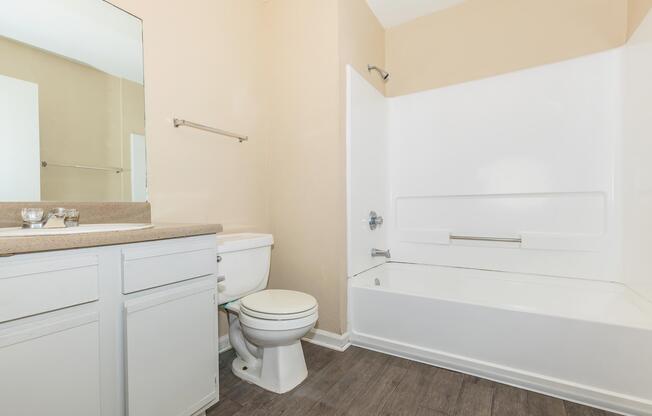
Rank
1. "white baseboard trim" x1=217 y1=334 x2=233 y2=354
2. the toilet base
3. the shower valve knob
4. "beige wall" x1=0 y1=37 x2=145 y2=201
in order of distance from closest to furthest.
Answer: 1. "beige wall" x1=0 y1=37 x2=145 y2=201
2. the toilet base
3. "white baseboard trim" x1=217 y1=334 x2=233 y2=354
4. the shower valve knob

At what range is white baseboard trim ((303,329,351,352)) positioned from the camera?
1913 mm

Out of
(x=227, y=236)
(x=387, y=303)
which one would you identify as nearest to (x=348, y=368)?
(x=387, y=303)

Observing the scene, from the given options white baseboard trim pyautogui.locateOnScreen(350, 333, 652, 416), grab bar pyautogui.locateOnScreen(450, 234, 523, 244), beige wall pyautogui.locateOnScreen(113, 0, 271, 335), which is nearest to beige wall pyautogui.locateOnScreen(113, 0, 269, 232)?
beige wall pyautogui.locateOnScreen(113, 0, 271, 335)

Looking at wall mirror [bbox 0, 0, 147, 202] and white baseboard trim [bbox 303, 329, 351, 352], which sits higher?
wall mirror [bbox 0, 0, 147, 202]

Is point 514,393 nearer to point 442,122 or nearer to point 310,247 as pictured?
point 310,247

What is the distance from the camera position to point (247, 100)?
2.10 metres

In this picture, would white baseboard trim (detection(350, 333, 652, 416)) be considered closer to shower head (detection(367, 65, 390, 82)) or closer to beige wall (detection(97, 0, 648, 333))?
beige wall (detection(97, 0, 648, 333))

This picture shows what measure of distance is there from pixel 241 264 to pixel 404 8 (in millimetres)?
2266

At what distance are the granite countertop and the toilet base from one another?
753 millimetres

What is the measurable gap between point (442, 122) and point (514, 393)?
183cm

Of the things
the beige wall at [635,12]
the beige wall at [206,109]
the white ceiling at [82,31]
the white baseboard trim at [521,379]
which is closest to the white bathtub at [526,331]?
the white baseboard trim at [521,379]

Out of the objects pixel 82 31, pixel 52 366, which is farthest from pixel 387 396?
pixel 82 31

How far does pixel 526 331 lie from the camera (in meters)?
1.50

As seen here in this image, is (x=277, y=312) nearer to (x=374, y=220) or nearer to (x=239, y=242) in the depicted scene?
(x=239, y=242)
